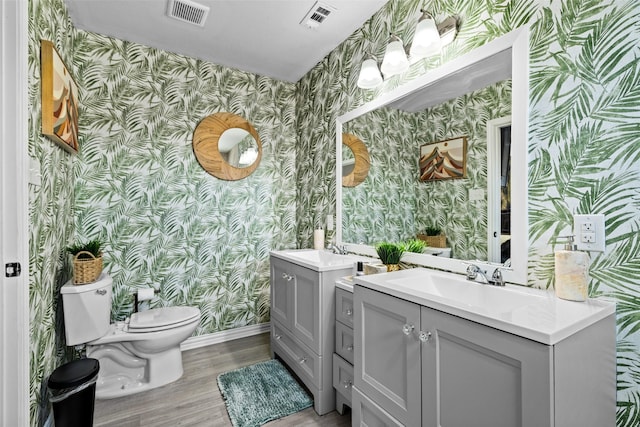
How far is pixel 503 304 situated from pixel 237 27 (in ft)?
7.94

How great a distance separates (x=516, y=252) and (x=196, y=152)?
2.47 metres

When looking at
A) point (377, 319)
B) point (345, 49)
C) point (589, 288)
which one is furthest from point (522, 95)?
point (345, 49)

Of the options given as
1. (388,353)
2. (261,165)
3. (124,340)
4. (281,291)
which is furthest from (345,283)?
(261,165)

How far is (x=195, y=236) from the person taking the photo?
2619 mm

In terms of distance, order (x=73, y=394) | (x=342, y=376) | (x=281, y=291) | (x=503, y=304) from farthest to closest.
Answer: (x=281, y=291), (x=342, y=376), (x=73, y=394), (x=503, y=304)

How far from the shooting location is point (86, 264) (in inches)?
71.4

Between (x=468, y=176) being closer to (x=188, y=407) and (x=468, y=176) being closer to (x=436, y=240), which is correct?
(x=436, y=240)

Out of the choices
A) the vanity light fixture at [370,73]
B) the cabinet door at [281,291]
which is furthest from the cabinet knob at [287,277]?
the vanity light fixture at [370,73]

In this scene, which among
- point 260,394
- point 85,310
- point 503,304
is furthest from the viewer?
point 260,394

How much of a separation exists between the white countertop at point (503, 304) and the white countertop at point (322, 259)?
0.41 metres

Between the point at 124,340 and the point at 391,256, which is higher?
the point at 391,256

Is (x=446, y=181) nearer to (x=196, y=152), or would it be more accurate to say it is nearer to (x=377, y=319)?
(x=377, y=319)

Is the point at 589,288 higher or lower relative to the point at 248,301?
higher

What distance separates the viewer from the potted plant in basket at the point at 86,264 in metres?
1.80
